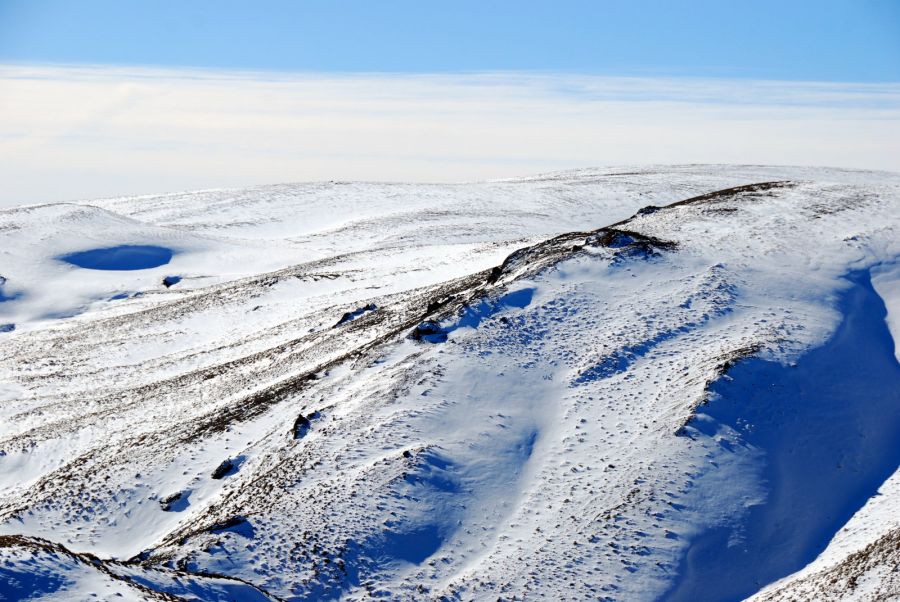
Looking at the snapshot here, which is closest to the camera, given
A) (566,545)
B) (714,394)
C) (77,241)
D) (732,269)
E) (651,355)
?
(566,545)

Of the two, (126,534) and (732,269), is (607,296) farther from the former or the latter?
(126,534)

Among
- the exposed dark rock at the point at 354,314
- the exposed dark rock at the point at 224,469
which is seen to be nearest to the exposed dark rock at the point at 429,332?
the exposed dark rock at the point at 224,469

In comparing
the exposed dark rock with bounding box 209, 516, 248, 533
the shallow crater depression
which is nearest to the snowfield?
the exposed dark rock with bounding box 209, 516, 248, 533

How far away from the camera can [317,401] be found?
32312 mm

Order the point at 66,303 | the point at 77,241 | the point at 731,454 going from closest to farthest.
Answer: the point at 731,454, the point at 66,303, the point at 77,241

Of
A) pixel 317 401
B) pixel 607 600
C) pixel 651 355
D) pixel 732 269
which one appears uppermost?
pixel 732 269

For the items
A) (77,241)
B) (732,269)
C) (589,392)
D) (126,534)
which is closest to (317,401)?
(126,534)

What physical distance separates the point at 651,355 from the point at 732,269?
28.4 feet

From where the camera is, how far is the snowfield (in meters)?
23.0

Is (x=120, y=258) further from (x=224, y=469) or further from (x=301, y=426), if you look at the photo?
(x=301, y=426)

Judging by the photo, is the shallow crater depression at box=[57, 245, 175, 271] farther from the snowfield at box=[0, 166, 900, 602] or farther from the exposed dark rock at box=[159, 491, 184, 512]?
the exposed dark rock at box=[159, 491, 184, 512]

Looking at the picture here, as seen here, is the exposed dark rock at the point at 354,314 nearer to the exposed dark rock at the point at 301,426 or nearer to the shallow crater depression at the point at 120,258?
the exposed dark rock at the point at 301,426

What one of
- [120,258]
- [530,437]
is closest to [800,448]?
[530,437]

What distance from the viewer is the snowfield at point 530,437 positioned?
22969 millimetres
